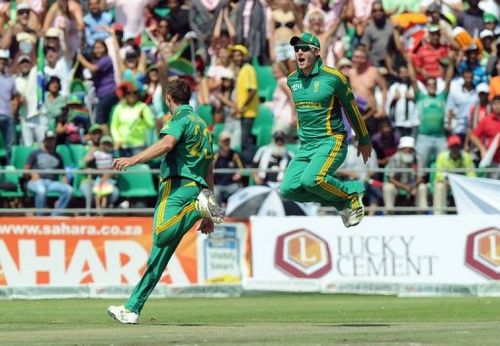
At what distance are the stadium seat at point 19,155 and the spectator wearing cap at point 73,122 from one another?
59 cm

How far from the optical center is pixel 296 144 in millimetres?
25188

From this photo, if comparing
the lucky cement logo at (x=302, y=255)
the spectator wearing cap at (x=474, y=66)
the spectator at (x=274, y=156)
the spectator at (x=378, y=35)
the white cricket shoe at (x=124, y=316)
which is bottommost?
the lucky cement logo at (x=302, y=255)

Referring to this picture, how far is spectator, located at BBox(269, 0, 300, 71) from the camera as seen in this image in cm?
2641

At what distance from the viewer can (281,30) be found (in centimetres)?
2675

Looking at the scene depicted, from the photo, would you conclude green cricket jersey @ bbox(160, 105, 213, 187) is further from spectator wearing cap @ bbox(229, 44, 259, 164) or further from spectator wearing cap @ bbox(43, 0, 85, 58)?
spectator wearing cap @ bbox(43, 0, 85, 58)

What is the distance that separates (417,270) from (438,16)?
731 cm

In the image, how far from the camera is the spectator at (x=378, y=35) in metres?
26.5

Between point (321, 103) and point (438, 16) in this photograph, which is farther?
point (438, 16)

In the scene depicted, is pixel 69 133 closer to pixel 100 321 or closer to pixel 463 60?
pixel 463 60

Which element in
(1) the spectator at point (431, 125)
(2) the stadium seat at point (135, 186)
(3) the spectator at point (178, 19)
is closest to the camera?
(2) the stadium seat at point (135, 186)

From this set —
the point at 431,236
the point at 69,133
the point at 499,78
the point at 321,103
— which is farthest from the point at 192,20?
the point at 321,103

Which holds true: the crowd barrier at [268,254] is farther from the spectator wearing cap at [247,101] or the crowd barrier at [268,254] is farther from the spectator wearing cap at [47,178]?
the spectator wearing cap at [247,101]

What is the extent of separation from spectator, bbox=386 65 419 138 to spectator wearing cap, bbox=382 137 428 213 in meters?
1.39

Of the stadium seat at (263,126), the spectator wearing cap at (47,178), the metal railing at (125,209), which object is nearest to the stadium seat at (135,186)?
the metal railing at (125,209)
